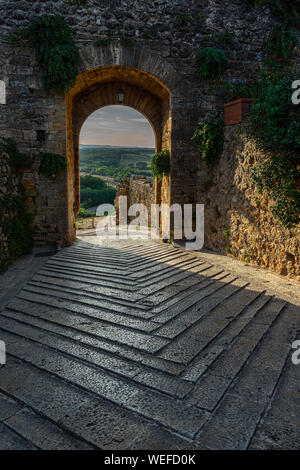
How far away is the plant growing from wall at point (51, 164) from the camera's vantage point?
20.7 feet

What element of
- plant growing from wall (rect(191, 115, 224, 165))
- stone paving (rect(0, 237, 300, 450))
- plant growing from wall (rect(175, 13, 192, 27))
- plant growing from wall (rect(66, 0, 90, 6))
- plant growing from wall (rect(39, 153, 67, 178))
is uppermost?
plant growing from wall (rect(66, 0, 90, 6))

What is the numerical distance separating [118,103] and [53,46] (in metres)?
2.61

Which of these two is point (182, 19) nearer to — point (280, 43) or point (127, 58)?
point (127, 58)

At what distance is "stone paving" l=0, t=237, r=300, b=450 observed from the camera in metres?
1.76

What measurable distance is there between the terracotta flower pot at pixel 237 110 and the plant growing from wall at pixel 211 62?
1453mm

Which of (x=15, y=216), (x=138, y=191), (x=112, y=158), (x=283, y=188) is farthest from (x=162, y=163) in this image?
(x=112, y=158)

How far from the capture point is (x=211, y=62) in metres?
6.47

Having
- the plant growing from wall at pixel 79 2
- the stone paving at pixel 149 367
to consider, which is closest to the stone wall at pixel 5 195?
the stone paving at pixel 149 367

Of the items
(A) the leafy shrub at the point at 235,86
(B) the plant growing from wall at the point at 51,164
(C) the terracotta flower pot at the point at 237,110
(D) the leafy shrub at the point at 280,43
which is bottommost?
(B) the plant growing from wall at the point at 51,164

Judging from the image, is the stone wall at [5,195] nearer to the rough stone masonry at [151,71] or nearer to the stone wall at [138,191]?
the rough stone masonry at [151,71]

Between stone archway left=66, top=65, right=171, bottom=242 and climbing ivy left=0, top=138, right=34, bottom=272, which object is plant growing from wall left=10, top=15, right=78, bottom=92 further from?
climbing ivy left=0, top=138, right=34, bottom=272

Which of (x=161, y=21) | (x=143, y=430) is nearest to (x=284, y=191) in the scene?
(x=143, y=430)

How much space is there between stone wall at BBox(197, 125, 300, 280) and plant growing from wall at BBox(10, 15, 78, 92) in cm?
329

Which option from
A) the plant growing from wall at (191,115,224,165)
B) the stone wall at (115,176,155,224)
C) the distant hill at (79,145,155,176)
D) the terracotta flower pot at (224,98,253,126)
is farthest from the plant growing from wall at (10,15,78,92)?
the distant hill at (79,145,155,176)
